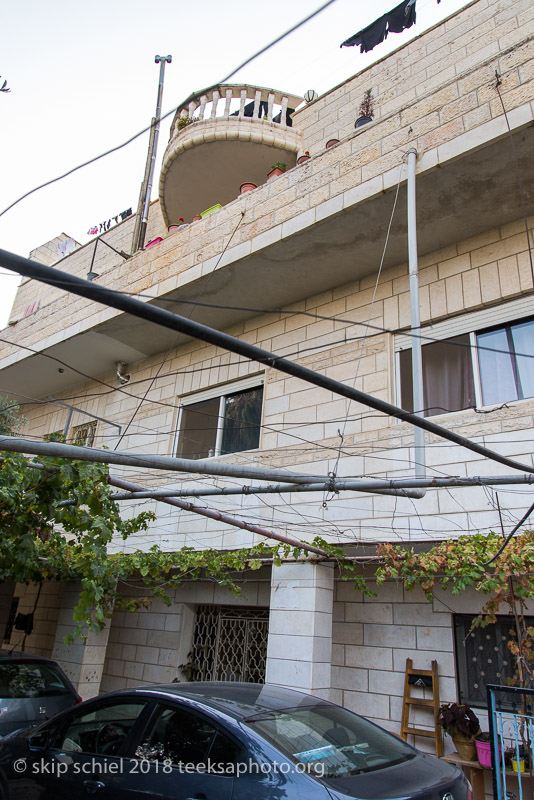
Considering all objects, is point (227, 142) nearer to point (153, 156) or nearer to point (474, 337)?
point (153, 156)

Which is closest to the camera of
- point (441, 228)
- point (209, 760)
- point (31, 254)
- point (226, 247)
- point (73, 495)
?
point (209, 760)

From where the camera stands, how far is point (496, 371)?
648 cm

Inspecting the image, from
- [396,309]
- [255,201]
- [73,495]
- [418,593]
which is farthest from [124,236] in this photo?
[418,593]

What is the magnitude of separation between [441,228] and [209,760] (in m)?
6.35

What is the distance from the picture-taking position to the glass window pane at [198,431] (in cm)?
917

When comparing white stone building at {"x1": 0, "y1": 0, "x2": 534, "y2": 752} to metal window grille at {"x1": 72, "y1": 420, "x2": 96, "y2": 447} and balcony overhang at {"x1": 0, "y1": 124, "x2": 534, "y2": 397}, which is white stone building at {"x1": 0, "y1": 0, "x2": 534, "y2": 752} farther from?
metal window grille at {"x1": 72, "y1": 420, "x2": 96, "y2": 447}

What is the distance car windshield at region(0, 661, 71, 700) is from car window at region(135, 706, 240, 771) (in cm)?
328

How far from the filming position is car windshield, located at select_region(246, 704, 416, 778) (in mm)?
2941

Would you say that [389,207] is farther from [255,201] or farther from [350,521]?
[350,521]

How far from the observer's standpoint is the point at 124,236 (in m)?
14.6

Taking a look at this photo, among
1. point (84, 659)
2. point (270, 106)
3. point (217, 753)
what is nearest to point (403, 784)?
point (217, 753)

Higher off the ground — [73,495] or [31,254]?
[31,254]

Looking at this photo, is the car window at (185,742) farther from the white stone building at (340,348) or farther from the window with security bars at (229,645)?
the window with security bars at (229,645)

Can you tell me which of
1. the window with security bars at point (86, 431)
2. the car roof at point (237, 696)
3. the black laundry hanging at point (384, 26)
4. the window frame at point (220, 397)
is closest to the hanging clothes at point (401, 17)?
the black laundry hanging at point (384, 26)
